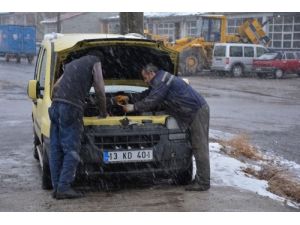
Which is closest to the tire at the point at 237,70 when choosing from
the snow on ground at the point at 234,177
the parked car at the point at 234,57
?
the parked car at the point at 234,57

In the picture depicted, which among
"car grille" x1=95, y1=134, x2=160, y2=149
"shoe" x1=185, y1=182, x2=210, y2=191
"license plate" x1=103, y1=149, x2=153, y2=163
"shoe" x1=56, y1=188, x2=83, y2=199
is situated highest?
"car grille" x1=95, y1=134, x2=160, y2=149

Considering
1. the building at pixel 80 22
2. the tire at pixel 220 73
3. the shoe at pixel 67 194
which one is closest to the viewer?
the shoe at pixel 67 194

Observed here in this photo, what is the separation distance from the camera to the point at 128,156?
5703 millimetres

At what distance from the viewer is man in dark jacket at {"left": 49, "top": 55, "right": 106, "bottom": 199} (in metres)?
5.52

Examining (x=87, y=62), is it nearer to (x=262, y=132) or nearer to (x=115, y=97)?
(x=115, y=97)

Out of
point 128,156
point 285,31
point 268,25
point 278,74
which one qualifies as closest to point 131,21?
point 128,156

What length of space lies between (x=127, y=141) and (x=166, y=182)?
108 centimetres

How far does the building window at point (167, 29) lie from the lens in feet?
144

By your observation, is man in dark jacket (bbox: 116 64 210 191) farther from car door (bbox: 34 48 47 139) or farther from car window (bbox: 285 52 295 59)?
car window (bbox: 285 52 295 59)

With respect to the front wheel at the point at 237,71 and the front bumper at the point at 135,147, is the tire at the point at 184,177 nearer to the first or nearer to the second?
the front bumper at the point at 135,147

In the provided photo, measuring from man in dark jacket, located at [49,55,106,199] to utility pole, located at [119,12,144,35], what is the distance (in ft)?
17.4

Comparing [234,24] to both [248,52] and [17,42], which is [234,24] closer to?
[248,52]

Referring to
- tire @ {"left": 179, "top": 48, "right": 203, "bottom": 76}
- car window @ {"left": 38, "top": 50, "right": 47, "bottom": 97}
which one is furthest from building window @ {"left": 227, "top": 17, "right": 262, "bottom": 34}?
car window @ {"left": 38, "top": 50, "right": 47, "bottom": 97}

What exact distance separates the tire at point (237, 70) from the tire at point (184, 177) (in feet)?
77.0
